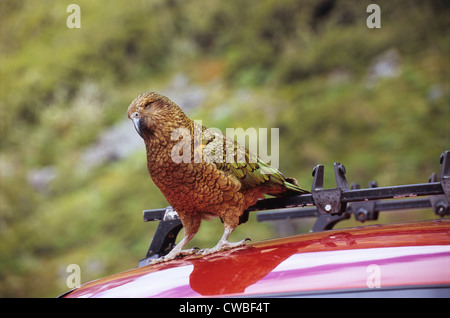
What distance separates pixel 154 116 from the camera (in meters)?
1.94

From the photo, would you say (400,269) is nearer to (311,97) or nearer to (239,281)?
(239,281)

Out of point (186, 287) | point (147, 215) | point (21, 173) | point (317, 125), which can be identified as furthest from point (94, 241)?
point (186, 287)

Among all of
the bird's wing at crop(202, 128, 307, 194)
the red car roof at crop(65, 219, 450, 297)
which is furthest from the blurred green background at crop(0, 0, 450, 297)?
the red car roof at crop(65, 219, 450, 297)

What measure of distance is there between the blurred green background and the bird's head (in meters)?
5.21

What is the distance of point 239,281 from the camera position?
1386 mm

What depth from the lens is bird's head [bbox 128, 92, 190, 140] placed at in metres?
1.93

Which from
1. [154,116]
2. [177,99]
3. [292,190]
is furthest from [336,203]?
[177,99]

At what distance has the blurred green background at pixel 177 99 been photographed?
7465 mm

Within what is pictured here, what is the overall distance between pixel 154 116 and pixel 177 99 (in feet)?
23.8

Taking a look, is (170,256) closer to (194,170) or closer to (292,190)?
(194,170)

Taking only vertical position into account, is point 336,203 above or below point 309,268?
above

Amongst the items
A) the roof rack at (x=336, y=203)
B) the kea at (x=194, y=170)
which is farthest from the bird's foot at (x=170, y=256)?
the roof rack at (x=336, y=203)

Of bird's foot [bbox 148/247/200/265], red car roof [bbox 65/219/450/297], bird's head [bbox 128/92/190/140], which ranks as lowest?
bird's foot [bbox 148/247/200/265]

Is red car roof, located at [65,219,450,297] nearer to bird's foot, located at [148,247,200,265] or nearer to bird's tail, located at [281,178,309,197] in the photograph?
bird's foot, located at [148,247,200,265]
